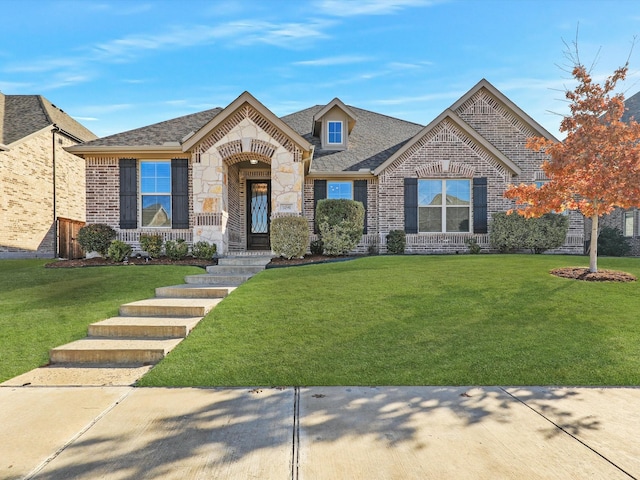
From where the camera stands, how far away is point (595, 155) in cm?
819

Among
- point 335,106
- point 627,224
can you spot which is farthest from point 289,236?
point 627,224

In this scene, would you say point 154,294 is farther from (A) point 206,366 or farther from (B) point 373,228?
(B) point 373,228

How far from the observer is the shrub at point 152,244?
12.2 meters

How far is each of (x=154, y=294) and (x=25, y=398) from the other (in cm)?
412

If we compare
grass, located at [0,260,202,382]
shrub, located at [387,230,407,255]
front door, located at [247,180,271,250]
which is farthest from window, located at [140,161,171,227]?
shrub, located at [387,230,407,255]

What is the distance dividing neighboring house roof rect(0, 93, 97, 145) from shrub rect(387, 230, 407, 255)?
57.8 feet

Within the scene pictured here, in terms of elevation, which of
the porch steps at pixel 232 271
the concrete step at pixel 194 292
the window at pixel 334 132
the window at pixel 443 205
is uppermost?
the window at pixel 334 132

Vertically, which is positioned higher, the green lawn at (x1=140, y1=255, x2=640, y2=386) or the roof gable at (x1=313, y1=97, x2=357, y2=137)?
the roof gable at (x1=313, y1=97, x2=357, y2=137)

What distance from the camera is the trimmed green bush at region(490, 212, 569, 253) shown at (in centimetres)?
1401

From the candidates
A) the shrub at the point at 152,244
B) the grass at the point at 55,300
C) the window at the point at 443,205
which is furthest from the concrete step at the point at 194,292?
the window at the point at 443,205

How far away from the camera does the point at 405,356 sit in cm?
474

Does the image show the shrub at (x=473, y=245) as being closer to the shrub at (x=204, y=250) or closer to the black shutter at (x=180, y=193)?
the shrub at (x=204, y=250)

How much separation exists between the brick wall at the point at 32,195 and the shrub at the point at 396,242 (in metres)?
14.6

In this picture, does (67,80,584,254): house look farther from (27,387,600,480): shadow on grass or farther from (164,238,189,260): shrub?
(27,387,600,480): shadow on grass
